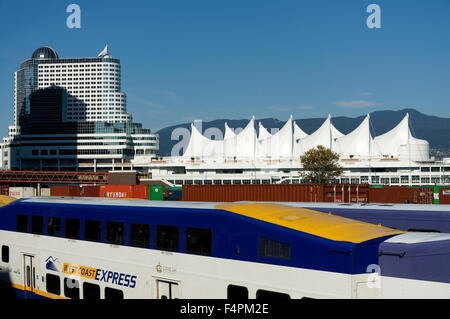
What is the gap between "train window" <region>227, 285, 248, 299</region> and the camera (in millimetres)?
9805

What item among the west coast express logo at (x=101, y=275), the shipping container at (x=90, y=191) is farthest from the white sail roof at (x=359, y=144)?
the west coast express logo at (x=101, y=275)

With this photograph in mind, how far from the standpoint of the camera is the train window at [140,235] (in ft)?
39.4

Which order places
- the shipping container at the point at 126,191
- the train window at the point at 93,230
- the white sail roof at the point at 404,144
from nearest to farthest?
the train window at the point at 93,230 → the shipping container at the point at 126,191 → the white sail roof at the point at 404,144

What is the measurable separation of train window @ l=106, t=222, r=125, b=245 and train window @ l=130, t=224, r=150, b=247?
15.5 inches

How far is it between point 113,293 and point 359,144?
127293 millimetres

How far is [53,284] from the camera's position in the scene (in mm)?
14562

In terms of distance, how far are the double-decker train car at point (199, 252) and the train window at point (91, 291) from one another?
27mm

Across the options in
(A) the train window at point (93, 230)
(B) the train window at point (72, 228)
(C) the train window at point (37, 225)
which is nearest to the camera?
(A) the train window at point (93, 230)

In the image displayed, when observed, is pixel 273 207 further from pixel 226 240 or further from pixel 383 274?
pixel 383 274

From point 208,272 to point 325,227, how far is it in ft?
9.54

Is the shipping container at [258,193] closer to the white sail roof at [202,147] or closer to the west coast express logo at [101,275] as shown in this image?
the west coast express logo at [101,275]

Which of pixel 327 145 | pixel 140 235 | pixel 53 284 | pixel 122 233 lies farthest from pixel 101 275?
pixel 327 145

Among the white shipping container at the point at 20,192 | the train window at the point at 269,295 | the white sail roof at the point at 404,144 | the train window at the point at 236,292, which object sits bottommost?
the white shipping container at the point at 20,192
